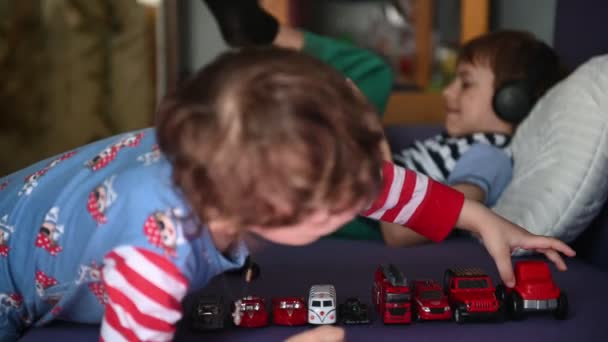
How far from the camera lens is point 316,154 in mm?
585

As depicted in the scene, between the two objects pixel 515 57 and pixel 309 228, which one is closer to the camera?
pixel 309 228

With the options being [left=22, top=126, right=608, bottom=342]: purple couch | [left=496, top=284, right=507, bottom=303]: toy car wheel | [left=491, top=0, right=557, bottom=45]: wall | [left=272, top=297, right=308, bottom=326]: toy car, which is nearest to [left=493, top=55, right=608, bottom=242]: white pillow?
[left=22, top=126, right=608, bottom=342]: purple couch

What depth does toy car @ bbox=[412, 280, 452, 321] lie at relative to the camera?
0.80m

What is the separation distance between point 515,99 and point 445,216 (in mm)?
503

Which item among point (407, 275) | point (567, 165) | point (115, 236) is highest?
point (115, 236)

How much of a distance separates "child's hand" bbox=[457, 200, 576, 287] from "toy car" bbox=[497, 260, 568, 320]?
0.02 meters

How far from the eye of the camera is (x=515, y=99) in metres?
1.30

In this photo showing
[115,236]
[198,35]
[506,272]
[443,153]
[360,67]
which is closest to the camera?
[115,236]

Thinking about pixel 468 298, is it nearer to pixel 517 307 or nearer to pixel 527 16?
pixel 517 307

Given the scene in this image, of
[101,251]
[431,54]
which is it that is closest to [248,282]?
[101,251]

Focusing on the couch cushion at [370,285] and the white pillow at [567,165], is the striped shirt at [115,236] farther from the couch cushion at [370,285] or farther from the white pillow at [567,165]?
the white pillow at [567,165]

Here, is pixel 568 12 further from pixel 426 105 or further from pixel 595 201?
pixel 426 105

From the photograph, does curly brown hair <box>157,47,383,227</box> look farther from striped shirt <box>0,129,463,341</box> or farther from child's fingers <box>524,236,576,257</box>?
child's fingers <box>524,236,576,257</box>

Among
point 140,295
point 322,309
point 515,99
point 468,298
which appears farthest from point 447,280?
point 515,99
